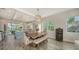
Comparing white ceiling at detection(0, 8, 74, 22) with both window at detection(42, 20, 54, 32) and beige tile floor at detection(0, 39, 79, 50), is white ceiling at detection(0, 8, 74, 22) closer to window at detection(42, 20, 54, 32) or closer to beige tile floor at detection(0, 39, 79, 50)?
window at detection(42, 20, 54, 32)

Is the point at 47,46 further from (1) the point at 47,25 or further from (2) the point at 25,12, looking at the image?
(2) the point at 25,12

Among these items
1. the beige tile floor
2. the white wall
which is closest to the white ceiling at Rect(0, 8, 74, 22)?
the white wall

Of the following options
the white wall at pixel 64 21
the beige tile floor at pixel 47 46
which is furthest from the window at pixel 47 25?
the beige tile floor at pixel 47 46

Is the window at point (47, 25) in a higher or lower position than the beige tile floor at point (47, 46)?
higher

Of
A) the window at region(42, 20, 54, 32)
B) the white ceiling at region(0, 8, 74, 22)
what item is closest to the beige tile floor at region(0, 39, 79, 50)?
the window at region(42, 20, 54, 32)

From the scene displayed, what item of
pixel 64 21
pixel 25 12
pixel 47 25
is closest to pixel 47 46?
pixel 47 25

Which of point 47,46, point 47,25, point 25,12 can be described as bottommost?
point 47,46

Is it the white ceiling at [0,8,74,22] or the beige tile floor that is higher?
the white ceiling at [0,8,74,22]

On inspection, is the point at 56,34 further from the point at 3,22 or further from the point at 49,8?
the point at 3,22

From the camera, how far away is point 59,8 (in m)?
3.62

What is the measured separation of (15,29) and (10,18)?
0.24 metres

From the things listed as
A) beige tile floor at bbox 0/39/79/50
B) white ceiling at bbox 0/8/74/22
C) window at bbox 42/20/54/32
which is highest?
white ceiling at bbox 0/8/74/22

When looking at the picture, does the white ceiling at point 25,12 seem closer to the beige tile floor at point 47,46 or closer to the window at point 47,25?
the window at point 47,25
